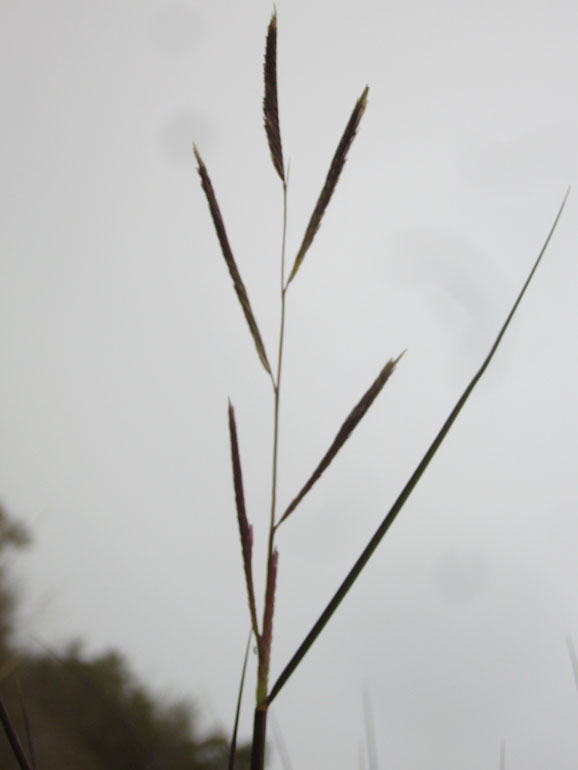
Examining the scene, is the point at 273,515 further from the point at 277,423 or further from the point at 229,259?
the point at 229,259

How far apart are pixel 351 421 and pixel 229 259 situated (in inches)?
6.8

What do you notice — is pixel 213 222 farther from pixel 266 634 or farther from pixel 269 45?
pixel 266 634

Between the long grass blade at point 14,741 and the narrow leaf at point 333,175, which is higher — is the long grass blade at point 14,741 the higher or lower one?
the lower one

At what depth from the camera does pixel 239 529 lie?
0.41 metres

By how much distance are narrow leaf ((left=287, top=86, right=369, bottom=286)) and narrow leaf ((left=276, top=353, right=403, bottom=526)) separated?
13cm

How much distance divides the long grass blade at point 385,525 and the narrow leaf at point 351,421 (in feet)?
0.19

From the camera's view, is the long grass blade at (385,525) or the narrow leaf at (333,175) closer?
the long grass blade at (385,525)

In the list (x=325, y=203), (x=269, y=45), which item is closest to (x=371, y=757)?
(x=325, y=203)

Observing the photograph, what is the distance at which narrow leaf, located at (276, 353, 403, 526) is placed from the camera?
1.36ft

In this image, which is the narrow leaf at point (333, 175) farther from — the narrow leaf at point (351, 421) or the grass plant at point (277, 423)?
the narrow leaf at point (351, 421)

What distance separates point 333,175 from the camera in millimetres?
468

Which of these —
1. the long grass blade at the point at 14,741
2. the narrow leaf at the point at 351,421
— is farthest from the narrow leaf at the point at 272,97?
the long grass blade at the point at 14,741

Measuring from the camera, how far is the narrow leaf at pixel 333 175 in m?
0.46

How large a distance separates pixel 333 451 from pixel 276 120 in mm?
280
